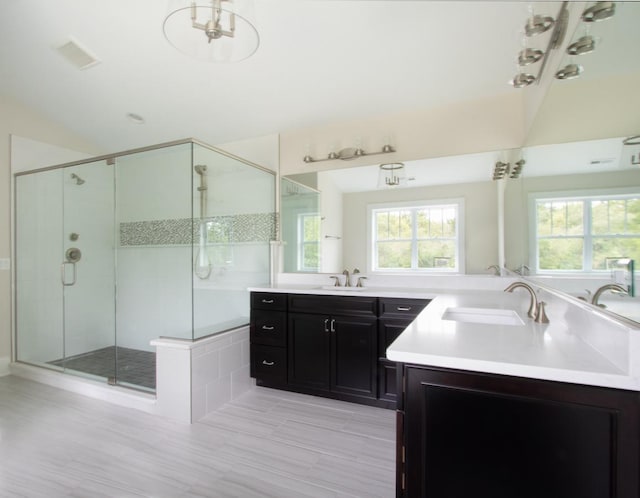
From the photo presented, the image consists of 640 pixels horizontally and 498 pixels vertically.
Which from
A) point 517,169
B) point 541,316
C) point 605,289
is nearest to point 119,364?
point 541,316

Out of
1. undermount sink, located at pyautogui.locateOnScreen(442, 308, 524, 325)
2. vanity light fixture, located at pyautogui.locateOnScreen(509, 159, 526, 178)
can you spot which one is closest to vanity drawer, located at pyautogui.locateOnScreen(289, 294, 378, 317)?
undermount sink, located at pyautogui.locateOnScreen(442, 308, 524, 325)

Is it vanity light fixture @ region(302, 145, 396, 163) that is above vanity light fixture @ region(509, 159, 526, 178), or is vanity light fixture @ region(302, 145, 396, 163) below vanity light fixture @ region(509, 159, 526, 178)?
above

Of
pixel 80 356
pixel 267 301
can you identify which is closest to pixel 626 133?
pixel 267 301

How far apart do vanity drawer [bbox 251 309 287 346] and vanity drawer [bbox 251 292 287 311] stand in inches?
1.6

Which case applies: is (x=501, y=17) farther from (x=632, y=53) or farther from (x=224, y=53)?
(x=224, y=53)

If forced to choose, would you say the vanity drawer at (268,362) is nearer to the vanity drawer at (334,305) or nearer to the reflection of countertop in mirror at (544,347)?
the vanity drawer at (334,305)

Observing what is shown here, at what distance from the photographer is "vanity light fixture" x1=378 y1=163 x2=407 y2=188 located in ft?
9.20

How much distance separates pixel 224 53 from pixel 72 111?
2.58 meters

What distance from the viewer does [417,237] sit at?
2.72m

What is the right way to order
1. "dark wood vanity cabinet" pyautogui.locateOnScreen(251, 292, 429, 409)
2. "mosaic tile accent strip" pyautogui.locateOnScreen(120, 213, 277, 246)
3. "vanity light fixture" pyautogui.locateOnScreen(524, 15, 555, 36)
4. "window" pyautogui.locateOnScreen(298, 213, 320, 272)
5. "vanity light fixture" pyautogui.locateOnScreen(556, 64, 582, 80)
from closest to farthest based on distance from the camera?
"vanity light fixture" pyautogui.locateOnScreen(556, 64, 582, 80) < "vanity light fixture" pyautogui.locateOnScreen(524, 15, 555, 36) < "dark wood vanity cabinet" pyautogui.locateOnScreen(251, 292, 429, 409) < "mosaic tile accent strip" pyautogui.locateOnScreen(120, 213, 277, 246) < "window" pyautogui.locateOnScreen(298, 213, 320, 272)

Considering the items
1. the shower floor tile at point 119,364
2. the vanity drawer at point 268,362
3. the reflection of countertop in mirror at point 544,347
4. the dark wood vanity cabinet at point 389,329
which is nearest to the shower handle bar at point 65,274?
the shower floor tile at point 119,364

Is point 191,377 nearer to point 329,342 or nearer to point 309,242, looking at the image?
point 329,342

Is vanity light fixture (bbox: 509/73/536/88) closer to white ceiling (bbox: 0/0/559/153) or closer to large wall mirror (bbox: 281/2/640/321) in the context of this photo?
large wall mirror (bbox: 281/2/640/321)

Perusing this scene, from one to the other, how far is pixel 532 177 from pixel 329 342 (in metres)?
1.75
